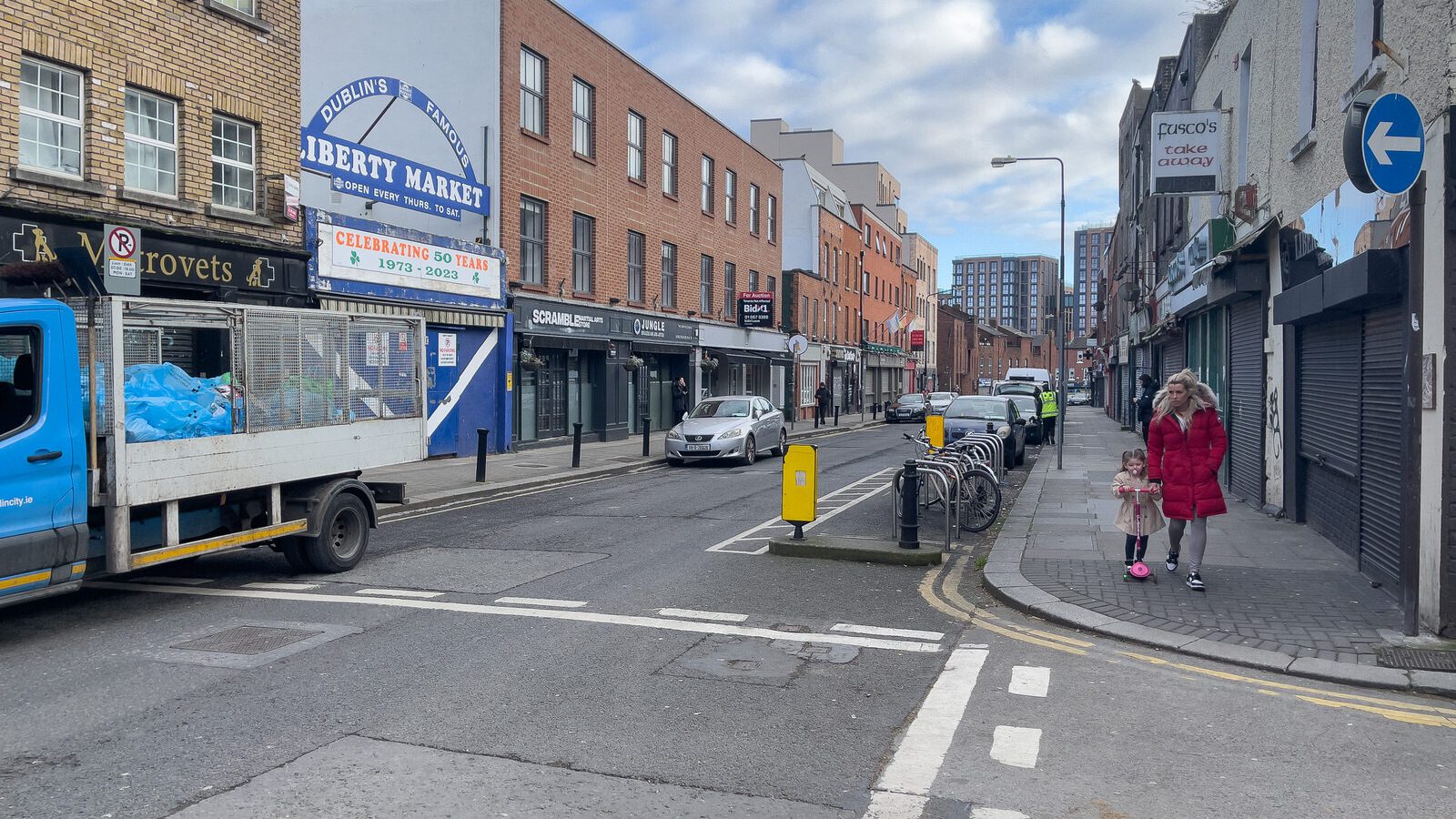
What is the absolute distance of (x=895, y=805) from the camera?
13.8ft

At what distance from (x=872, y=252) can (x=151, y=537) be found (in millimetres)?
57284

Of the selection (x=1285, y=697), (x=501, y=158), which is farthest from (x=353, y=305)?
(x=1285, y=697)

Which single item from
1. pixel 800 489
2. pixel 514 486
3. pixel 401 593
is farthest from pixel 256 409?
pixel 514 486

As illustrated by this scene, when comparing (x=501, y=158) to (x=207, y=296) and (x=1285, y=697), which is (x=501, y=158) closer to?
(x=207, y=296)

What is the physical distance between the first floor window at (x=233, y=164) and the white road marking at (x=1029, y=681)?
1436 centimetres

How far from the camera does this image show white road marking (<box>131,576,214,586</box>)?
879 centimetres

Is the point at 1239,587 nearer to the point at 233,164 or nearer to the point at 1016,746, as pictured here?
the point at 1016,746

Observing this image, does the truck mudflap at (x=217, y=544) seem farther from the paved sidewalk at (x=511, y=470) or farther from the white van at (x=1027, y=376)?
the white van at (x=1027, y=376)

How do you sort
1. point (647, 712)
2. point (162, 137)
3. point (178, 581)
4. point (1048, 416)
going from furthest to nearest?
point (1048, 416) < point (162, 137) < point (178, 581) < point (647, 712)

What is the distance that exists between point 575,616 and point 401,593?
175cm

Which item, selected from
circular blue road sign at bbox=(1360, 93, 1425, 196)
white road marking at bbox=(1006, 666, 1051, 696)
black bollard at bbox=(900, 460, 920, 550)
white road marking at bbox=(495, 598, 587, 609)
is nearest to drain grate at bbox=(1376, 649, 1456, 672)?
white road marking at bbox=(1006, 666, 1051, 696)

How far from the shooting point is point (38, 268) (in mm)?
9562

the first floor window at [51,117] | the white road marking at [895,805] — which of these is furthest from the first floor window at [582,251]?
the white road marking at [895,805]

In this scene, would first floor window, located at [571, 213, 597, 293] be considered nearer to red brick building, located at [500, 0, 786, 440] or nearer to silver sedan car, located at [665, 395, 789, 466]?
red brick building, located at [500, 0, 786, 440]
